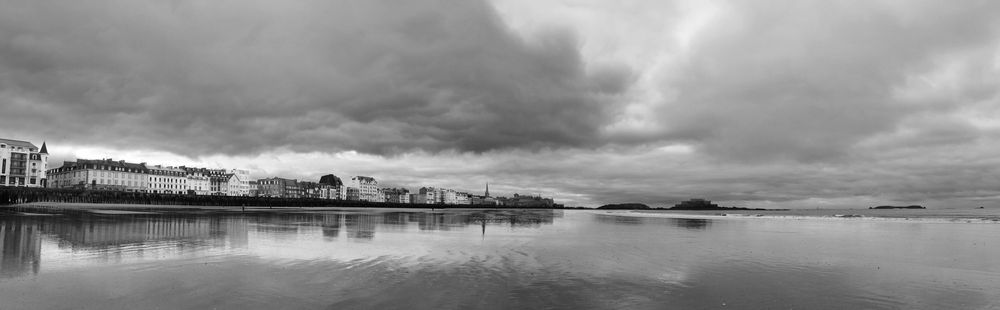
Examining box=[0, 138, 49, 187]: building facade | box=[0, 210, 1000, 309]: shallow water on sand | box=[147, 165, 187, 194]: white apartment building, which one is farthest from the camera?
box=[147, 165, 187, 194]: white apartment building

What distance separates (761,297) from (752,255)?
8.82 metres

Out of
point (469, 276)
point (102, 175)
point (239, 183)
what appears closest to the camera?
point (469, 276)

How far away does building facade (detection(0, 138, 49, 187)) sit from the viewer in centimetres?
11100

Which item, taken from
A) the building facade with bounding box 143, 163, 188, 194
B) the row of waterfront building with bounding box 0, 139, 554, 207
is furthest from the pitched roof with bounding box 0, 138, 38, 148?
the building facade with bounding box 143, 163, 188, 194

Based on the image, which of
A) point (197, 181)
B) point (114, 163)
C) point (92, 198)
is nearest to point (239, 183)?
point (197, 181)

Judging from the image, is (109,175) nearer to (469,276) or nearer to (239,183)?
(239,183)

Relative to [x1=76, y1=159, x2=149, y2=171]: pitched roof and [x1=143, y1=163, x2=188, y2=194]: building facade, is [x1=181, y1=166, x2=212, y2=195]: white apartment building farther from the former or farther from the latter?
[x1=76, y1=159, x2=149, y2=171]: pitched roof

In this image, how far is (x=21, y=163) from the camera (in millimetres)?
114812

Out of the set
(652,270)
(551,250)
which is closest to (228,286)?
(652,270)

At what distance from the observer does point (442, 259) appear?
16859 millimetres

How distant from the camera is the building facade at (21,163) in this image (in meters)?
111

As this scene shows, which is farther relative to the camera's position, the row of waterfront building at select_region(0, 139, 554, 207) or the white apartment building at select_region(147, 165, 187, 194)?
the white apartment building at select_region(147, 165, 187, 194)

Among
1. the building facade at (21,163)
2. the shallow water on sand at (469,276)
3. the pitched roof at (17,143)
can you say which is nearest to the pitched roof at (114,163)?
the building facade at (21,163)

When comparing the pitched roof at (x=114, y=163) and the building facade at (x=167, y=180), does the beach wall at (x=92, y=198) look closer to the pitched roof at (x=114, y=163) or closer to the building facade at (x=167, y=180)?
the pitched roof at (x=114, y=163)
